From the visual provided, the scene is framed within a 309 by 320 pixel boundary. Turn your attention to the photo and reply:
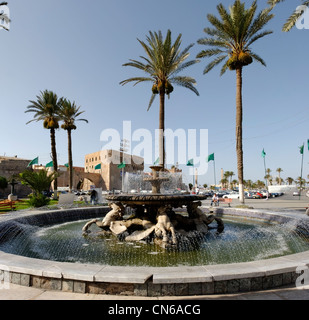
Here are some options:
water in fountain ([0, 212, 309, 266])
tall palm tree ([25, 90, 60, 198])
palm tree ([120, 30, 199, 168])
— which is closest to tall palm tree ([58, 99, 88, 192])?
tall palm tree ([25, 90, 60, 198])

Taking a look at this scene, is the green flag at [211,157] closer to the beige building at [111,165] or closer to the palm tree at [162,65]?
the palm tree at [162,65]

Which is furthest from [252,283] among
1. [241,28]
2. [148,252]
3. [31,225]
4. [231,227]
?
[241,28]

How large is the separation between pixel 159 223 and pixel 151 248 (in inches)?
29.6

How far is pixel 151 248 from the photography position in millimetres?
6148

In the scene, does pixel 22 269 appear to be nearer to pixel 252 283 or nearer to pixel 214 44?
pixel 252 283

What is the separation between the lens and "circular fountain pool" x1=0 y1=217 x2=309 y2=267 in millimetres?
Result: 5125

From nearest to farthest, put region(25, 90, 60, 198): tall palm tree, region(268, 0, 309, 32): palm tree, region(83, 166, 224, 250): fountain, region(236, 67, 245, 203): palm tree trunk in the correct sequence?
region(83, 166, 224, 250): fountain
region(268, 0, 309, 32): palm tree
region(236, 67, 245, 203): palm tree trunk
region(25, 90, 60, 198): tall palm tree

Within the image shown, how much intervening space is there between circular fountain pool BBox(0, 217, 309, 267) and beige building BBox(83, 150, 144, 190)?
54.5 metres

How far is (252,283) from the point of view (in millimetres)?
3230

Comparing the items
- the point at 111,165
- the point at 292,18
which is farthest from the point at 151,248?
the point at 111,165

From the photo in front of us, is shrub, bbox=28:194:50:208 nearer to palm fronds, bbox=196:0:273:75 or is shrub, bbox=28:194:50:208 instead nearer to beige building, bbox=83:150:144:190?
palm fronds, bbox=196:0:273:75

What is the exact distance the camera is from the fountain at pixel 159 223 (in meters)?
6.50

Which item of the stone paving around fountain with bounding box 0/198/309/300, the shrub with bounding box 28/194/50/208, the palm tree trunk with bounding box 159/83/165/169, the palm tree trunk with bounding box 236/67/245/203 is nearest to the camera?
the stone paving around fountain with bounding box 0/198/309/300
